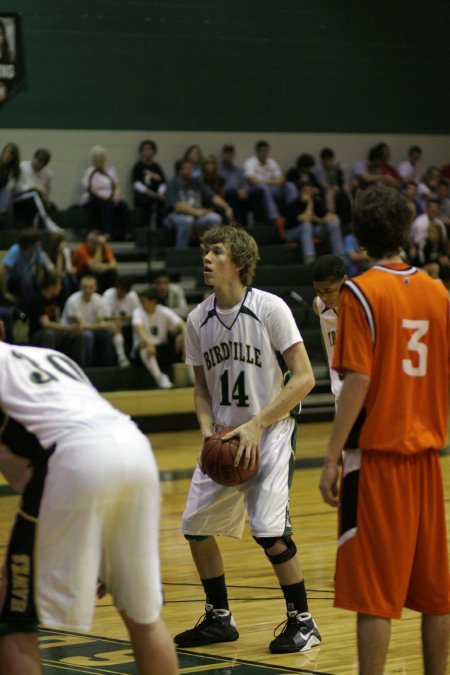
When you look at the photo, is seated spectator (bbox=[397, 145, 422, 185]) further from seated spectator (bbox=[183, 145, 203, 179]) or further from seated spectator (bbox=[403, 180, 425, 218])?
seated spectator (bbox=[183, 145, 203, 179])

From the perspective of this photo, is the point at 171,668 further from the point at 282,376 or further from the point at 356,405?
the point at 282,376

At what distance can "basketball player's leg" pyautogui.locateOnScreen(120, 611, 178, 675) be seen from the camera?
3.54 m

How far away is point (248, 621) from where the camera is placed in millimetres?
5641

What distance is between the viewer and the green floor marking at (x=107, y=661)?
15.6ft

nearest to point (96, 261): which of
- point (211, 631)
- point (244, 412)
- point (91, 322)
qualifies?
point (91, 322)

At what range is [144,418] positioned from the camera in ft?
44.6

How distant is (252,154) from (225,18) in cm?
207

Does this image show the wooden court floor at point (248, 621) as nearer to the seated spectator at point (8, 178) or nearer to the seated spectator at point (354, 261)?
the seated spectator at point (8, 178)

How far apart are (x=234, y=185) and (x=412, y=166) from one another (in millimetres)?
3443

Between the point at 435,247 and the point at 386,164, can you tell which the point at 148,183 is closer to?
the point at 435,247

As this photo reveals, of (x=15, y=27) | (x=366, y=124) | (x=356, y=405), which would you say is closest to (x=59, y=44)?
(x=15, y=27)

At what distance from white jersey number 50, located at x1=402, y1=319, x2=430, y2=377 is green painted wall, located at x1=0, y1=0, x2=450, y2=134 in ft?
44.6

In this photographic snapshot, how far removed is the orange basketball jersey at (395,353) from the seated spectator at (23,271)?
941cm

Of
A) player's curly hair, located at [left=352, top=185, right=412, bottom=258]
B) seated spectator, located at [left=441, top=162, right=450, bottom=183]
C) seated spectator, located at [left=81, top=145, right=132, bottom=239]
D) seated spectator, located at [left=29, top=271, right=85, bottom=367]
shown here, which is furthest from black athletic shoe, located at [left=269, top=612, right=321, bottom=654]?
seated spectator, located at [left=441, top=162, right=450, bottom=183]
